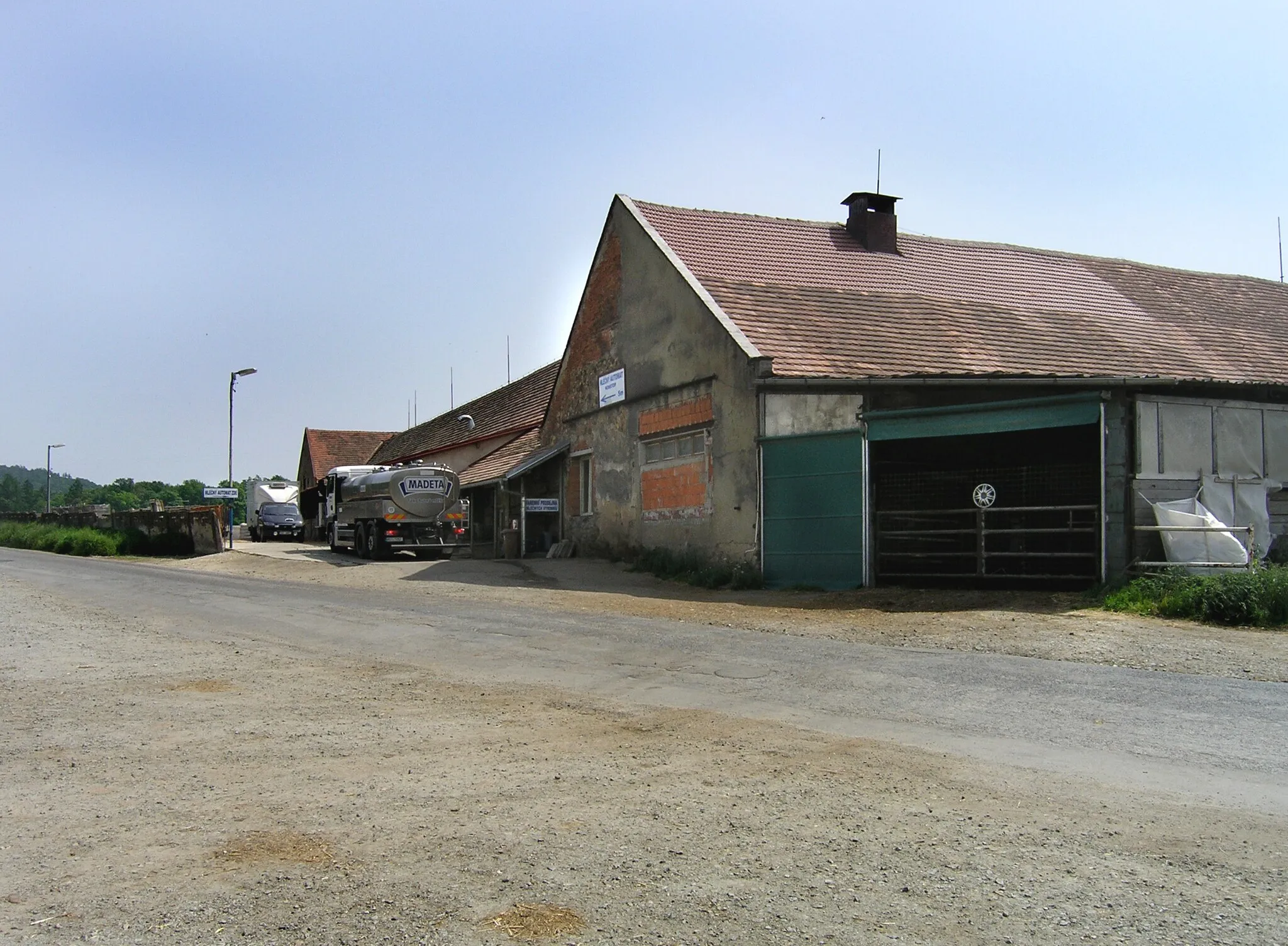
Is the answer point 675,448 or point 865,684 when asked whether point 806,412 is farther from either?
point 865,684

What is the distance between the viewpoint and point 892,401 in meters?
18.6

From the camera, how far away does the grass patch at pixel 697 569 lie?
1903cm

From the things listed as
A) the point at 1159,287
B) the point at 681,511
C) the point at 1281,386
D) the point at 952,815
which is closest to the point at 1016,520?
the point at 1281,386

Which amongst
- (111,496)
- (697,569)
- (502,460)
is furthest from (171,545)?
(111,496)

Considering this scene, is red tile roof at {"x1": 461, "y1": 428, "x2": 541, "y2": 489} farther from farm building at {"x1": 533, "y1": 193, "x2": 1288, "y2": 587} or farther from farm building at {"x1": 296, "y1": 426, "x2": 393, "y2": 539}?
farm building at {"x1": 296, "y1": 426, "x2": 393, "y2": 539}

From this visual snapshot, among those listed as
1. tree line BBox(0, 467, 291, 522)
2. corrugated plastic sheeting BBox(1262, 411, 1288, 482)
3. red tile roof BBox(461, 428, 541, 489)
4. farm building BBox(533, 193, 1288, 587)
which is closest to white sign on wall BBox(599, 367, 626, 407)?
farm building BBox(533, 193, 1288, 587)

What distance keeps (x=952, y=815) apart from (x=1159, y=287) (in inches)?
1051

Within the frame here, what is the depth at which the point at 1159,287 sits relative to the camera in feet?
92.2

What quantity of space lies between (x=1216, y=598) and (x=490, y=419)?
30.3m

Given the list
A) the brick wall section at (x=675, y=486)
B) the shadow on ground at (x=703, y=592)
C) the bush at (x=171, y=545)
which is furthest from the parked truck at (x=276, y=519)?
the brick wall section at (x=675, y=486)

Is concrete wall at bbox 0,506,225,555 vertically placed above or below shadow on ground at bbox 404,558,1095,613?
above

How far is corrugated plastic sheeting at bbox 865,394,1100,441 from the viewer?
15688mm

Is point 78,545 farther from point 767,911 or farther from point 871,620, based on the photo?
point 767,911

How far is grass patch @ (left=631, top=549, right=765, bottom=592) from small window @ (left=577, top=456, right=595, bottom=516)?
11.1 ft
